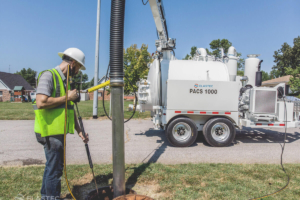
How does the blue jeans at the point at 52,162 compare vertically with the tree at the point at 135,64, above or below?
below

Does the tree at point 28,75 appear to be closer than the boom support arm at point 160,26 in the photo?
No

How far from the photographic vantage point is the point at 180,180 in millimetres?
4086

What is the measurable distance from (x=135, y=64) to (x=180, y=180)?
23.7m

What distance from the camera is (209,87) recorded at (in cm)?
686

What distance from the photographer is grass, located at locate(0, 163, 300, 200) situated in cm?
359

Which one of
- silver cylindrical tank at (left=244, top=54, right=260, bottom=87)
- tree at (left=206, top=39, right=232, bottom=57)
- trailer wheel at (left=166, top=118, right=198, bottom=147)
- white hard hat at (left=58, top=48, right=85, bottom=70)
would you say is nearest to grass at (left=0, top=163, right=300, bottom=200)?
trailer wheel at (left=166, top=118, right=198, bottom=147)

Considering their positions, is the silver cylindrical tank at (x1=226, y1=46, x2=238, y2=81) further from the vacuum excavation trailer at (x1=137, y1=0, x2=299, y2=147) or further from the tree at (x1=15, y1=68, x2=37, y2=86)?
the tree at (x1=15, y1=68, x2=37, y2=86)

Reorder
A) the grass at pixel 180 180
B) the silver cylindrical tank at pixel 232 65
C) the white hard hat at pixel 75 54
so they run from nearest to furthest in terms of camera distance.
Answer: the white hard hat at pixel 75 54 < the grass at pixel 180 180 < the silver cylindrical tank at pixel 232 65

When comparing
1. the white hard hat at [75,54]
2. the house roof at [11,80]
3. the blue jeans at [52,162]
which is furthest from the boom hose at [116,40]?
the house roof at [11,80]

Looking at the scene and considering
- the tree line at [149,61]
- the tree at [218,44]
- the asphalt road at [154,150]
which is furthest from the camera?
the tree at [218,44]

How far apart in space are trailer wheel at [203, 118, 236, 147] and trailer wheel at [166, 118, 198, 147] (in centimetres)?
38

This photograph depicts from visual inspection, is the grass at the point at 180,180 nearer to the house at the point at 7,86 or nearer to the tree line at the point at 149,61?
the tree line at the point at 149,61

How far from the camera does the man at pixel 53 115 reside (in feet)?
8.73

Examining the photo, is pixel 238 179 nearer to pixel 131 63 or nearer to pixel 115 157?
pixel 115 157
